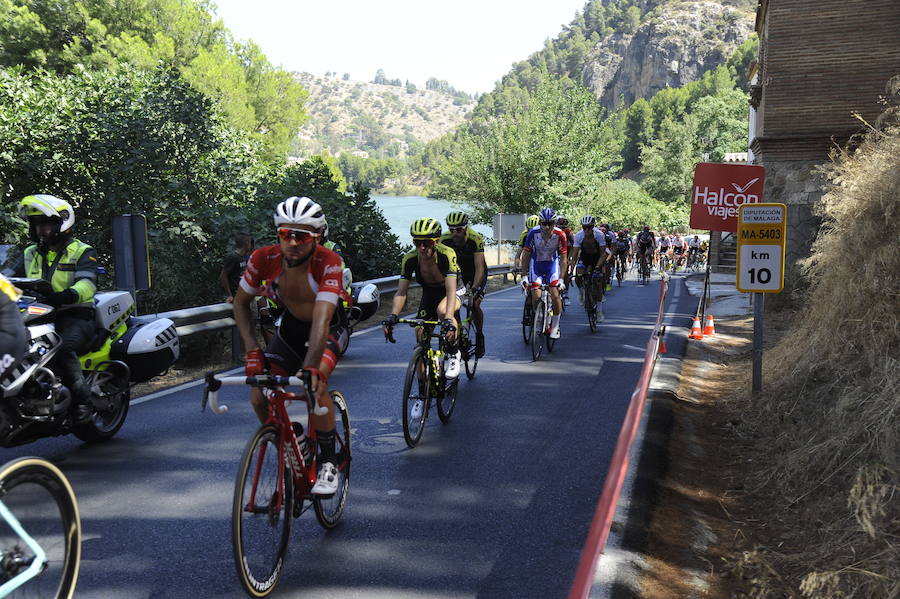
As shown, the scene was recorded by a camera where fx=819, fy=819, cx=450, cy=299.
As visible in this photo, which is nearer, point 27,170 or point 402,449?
point 402,449

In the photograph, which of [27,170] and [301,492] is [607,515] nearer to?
[301,492]

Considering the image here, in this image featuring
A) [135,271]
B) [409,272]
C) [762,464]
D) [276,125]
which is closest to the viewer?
[762,464]

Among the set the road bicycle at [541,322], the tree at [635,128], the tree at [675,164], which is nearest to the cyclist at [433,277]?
the road bicycle at [541,322]

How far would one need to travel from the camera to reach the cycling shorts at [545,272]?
1194 centimetres

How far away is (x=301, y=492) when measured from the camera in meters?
4.35

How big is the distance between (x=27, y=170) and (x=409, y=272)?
43.7ft

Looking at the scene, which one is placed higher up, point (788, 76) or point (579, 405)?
point (788, 76)

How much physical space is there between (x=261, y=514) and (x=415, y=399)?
3004mm

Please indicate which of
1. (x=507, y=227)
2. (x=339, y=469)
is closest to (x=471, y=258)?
(x=339, y=469)

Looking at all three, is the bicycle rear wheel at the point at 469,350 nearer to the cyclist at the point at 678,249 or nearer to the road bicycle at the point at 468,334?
the road bicycle at the point at 468,334

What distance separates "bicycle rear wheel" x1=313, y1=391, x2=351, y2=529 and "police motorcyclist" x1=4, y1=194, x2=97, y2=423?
2.20 meters

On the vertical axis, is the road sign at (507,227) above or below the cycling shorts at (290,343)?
above

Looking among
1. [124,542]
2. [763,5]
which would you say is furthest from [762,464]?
[763,5]

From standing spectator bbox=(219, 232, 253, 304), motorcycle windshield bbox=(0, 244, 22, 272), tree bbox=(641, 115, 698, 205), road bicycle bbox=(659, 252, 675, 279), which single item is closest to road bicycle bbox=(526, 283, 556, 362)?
standing spectator bbox=(219, 232, 253, 304)
